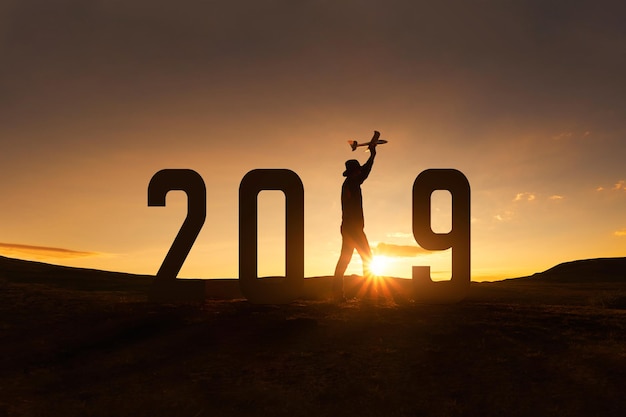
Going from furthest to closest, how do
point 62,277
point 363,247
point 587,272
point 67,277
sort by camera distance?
point 587,272
point 67,277
point 62,277
point 363,247

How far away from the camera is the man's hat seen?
1742cm

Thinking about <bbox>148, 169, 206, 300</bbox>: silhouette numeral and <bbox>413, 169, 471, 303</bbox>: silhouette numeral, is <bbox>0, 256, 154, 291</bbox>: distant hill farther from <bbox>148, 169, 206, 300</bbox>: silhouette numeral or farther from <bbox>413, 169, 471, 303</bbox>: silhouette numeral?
<bbox>413, 169, 471, 303</bbox>: silhouette numeral

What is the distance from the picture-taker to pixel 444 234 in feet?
53.6

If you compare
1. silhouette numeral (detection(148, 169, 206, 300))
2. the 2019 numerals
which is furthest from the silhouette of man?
silhouette numeral (detection(148, 169, 206, 300))

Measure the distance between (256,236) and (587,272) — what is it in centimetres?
4417

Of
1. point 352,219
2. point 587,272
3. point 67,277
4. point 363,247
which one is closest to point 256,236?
point 352,219

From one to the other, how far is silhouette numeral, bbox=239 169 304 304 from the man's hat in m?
1.87

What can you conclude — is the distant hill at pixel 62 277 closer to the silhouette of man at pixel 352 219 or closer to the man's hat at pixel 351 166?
the silhouette of man at pixel 352 219

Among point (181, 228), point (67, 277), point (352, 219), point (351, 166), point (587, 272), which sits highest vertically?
point (351, 166)

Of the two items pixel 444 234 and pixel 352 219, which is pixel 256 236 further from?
pixel 444 234

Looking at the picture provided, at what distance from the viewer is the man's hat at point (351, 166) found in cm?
1742

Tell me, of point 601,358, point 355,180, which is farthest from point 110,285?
point 601,358

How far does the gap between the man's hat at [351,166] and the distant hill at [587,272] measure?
3288 centimetres

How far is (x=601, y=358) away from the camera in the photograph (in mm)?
11102
